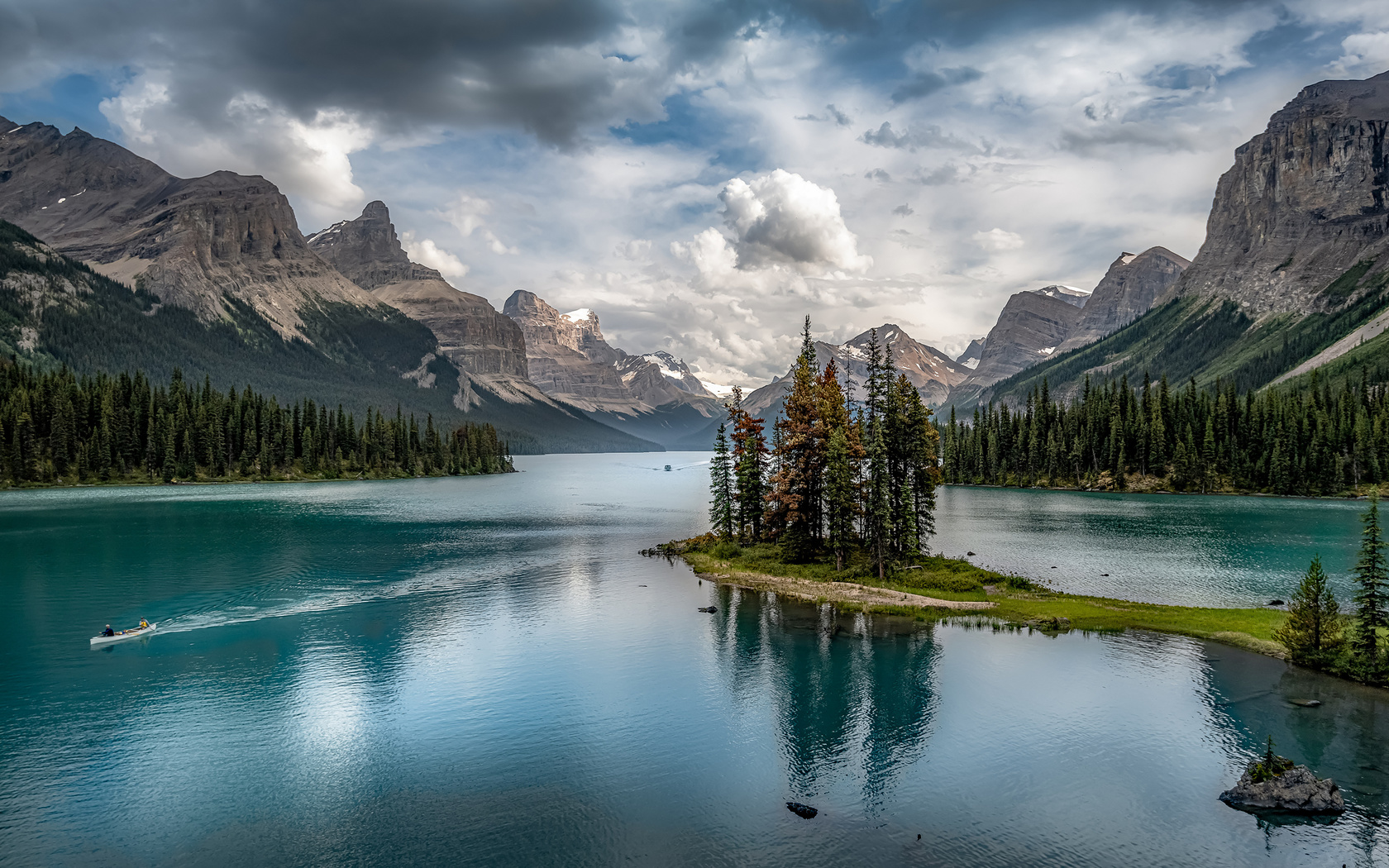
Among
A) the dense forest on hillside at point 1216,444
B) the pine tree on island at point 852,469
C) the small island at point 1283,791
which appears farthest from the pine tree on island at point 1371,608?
the dense forest on hillside at point 1216,444

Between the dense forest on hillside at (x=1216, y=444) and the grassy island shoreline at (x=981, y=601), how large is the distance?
128861mm

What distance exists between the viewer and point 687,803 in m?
27.5

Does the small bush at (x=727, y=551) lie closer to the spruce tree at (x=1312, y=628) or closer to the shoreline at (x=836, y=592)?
the shoreline at (x=836, y=592)

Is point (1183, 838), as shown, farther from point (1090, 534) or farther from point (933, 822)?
point (1090, 534)

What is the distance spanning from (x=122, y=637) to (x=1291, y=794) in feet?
206

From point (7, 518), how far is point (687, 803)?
128m

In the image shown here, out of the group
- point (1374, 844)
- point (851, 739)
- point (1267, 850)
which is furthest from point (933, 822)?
point (1374, 844)

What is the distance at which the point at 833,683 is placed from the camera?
4053 centimetres

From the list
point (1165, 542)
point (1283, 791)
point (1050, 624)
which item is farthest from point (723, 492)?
point (1283, 791)

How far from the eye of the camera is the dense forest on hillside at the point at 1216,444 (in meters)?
152

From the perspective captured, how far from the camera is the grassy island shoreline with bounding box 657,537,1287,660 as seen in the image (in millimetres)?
49469

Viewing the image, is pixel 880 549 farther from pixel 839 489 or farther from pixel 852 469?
pixel 852 469

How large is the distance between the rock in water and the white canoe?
199 ft

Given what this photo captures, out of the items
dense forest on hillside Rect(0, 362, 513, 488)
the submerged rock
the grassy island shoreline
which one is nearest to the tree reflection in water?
the grassy island shoreline
